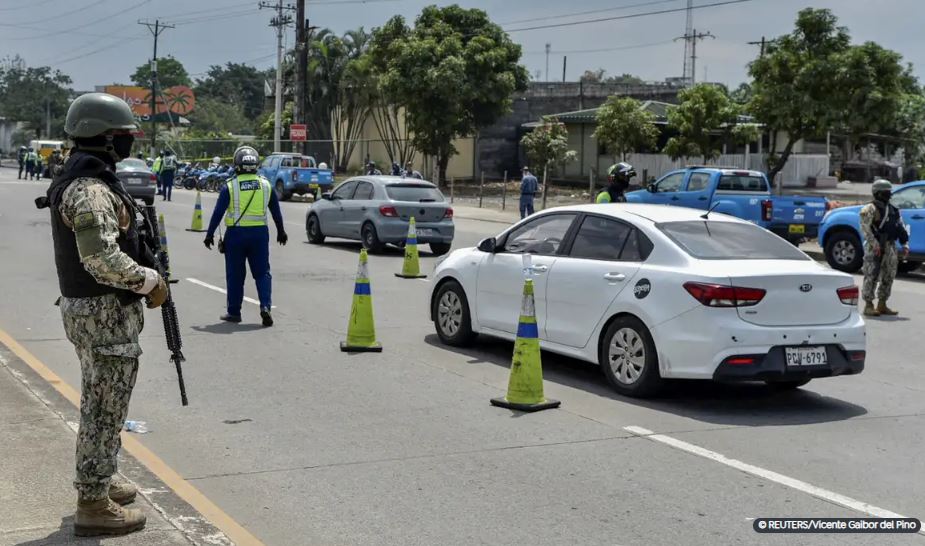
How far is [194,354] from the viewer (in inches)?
421

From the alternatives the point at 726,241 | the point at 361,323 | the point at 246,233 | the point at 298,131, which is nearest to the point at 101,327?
the point at 726,241

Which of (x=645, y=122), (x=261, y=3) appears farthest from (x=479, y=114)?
(x=261, y=3)

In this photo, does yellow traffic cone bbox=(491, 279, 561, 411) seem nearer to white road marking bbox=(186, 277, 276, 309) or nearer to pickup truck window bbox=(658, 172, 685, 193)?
white road marking bbox=(186, 277, 276, 309)

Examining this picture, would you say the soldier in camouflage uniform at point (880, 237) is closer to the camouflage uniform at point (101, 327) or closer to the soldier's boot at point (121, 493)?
the soldier's boot at point (121, 493)

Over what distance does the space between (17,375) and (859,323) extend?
6563 mm

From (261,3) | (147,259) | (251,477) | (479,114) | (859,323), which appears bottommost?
(251,477)

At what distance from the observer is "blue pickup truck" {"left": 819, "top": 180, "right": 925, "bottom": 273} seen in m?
19.6

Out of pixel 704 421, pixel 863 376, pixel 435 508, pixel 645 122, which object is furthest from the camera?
pixel 645 122

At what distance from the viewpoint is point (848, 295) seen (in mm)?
8961

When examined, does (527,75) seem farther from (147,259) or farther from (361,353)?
(147,259)

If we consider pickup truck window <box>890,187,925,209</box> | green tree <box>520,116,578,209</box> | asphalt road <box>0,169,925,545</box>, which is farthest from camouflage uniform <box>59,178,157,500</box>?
green tree <box>520,116,578,209</box>

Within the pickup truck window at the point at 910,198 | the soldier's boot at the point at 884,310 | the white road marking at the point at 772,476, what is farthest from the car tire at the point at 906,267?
the white road marking at the point at 772,476

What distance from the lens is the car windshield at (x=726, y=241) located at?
29.6 feet

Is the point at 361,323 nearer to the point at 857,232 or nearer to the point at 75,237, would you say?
the point at 75,237
